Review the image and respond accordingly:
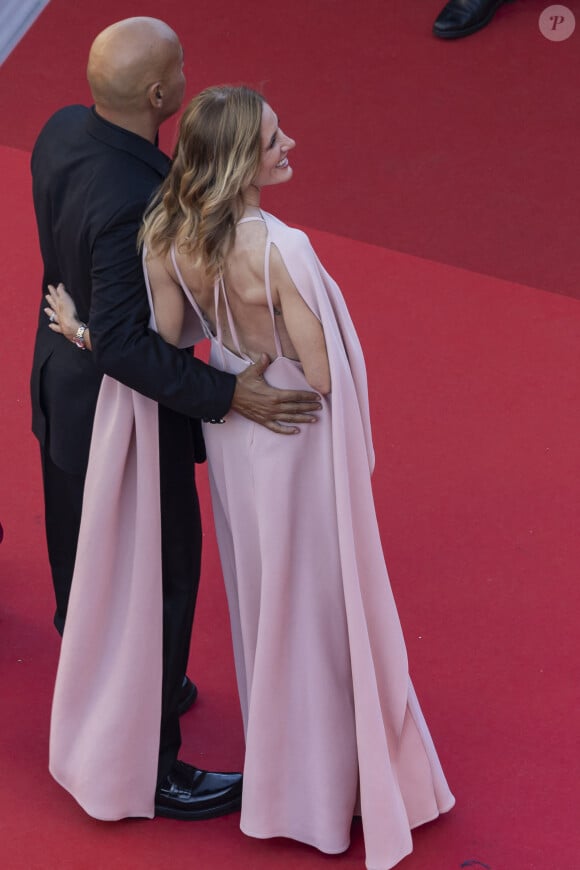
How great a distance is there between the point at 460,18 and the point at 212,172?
3869mm

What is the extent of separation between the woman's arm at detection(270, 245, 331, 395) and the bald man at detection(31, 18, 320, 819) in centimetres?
6

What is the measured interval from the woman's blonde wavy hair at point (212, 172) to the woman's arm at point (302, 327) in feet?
0.31

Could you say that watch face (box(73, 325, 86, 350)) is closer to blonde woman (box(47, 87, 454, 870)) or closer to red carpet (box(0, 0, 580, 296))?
blonde woman (box(47, 87, 454, 870))

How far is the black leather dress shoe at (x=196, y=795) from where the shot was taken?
2664 mm

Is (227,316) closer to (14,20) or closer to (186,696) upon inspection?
(186,696)

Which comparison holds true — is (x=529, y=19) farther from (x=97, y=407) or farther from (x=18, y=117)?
(x=97, y=407)

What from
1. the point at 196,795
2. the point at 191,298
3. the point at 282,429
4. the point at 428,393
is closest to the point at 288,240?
the point at 191,298

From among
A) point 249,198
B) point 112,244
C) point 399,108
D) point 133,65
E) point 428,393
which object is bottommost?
point 428,393

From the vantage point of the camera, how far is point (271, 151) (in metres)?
2.19

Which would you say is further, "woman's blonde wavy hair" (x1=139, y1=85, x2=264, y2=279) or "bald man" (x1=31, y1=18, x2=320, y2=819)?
"bald man" (x1=31, y1=18, x2=320, y2=819)

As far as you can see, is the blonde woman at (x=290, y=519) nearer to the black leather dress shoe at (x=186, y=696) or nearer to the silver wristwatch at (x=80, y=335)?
the silver wristwatch at (x=80, y=335)

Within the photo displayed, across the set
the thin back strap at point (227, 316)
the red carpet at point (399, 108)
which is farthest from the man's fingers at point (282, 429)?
the red carpet at point (399, 108)

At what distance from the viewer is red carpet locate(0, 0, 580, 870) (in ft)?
8.78

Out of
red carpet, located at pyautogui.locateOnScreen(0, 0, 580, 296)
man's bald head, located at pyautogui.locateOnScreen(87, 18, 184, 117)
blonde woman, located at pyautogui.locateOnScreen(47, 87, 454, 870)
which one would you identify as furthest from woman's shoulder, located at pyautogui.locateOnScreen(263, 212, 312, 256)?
red carpet, located at pyautogui.locateOnScreen(0, 0, 580, 296)
